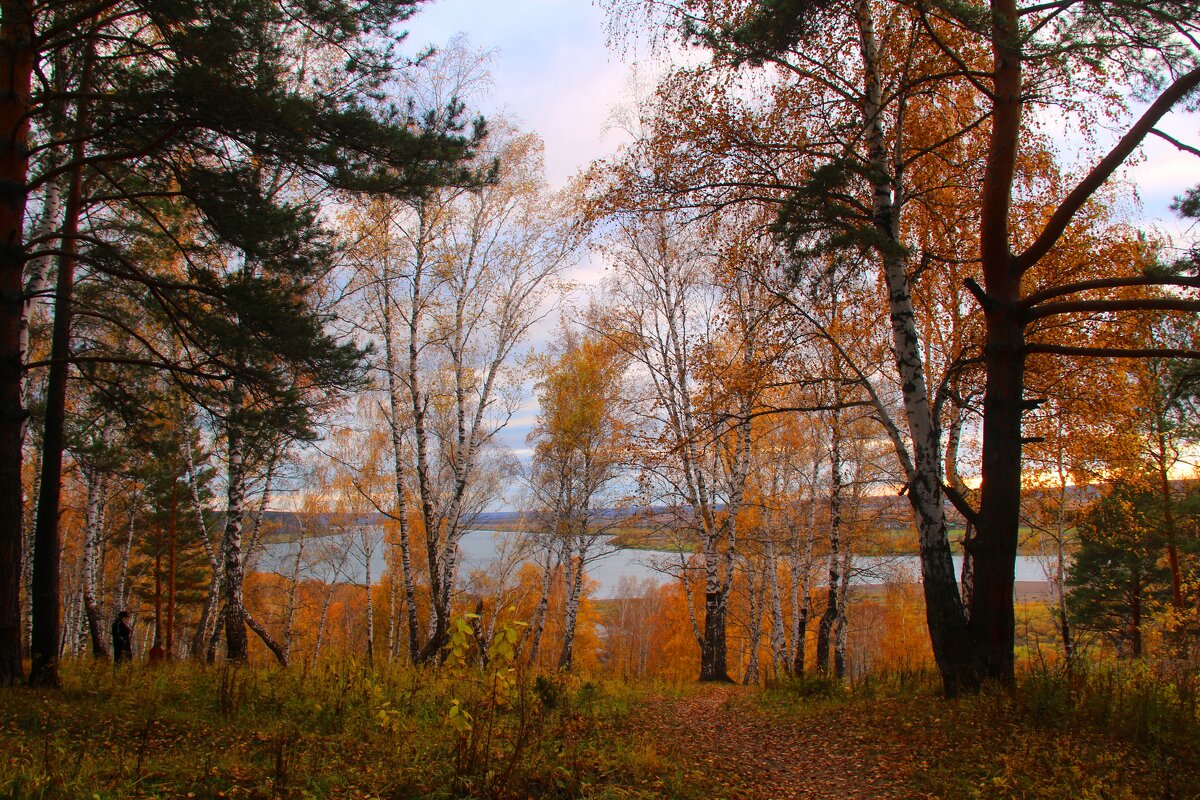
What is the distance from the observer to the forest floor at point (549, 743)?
341 cm

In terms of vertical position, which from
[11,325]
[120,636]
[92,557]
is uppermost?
[11,325]

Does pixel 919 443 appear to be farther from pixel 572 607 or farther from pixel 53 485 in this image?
pixel 572 607

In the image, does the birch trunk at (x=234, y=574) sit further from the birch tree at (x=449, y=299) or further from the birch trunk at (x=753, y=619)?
the birch trunk at (x=753, y=619)

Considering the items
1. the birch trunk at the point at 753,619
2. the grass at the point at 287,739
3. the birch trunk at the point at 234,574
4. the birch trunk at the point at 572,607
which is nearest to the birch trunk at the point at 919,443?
the grass at the point at 287,739

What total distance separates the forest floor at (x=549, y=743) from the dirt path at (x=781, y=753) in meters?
0.02

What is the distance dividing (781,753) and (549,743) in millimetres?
2099

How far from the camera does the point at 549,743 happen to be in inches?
184

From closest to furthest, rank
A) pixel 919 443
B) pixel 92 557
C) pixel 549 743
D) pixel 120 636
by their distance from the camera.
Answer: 1. pixel 549 743
2. pixel 919 443
3. pixel 120 636
4. pixel 92 557

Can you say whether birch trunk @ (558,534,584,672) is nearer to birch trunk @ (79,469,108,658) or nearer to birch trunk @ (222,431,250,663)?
birch trunk @ (222,431,250,663)

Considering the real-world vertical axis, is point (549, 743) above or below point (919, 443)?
below

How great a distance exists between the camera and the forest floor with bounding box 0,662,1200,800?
341 cm

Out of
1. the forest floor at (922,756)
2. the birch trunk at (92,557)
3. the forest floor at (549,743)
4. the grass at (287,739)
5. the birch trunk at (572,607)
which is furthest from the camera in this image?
the birch trunk at (572,607)

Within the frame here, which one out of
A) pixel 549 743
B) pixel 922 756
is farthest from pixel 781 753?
pixel 549 743

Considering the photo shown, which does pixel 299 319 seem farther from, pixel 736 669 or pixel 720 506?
pixel 736 669
